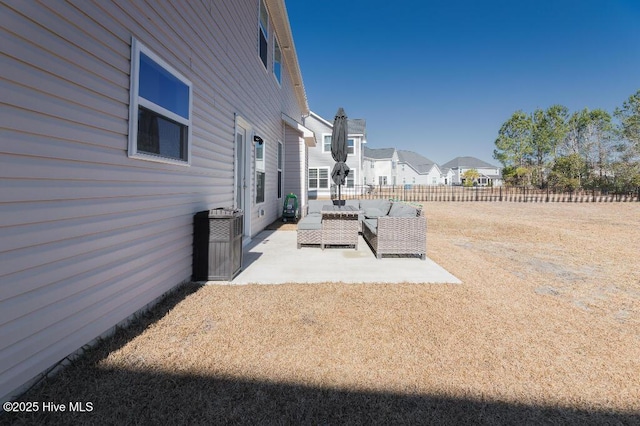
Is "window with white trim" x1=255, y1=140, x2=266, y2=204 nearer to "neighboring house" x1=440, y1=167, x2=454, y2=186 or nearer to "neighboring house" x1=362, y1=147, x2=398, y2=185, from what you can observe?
"neighboring house" x1=362, y1=147, x2=398, y2=185

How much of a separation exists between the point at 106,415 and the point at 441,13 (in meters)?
20.4

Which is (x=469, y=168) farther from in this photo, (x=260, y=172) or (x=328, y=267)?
(x=328, y=267)

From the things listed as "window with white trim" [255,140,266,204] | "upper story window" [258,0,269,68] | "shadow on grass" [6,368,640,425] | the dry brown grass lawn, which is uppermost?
"upper story window" [258,0,269,68]

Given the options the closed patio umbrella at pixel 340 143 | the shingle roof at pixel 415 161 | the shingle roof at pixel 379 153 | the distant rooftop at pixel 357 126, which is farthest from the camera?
the shingle roof at pixel 415 161

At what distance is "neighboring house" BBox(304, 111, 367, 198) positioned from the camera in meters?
21.0

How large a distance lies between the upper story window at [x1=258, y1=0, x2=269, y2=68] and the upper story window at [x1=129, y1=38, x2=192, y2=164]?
4.77 m

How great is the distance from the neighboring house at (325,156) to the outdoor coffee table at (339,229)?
13135mm

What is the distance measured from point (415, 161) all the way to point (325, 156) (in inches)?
1412

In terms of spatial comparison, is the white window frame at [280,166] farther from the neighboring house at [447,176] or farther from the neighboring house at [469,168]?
the neighboring house at [469,168]

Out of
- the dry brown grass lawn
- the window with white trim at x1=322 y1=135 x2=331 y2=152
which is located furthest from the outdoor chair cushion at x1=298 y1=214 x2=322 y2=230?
the window with white trim at x1=322 y1=135 x2=331 y2=152

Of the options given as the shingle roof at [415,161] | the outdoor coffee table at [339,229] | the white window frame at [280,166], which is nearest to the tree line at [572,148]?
the shingle roof at [415,161]

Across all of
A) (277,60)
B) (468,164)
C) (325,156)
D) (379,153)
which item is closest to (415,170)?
(379,153)

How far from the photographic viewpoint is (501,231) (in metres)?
8.52

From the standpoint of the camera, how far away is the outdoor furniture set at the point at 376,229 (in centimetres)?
519
